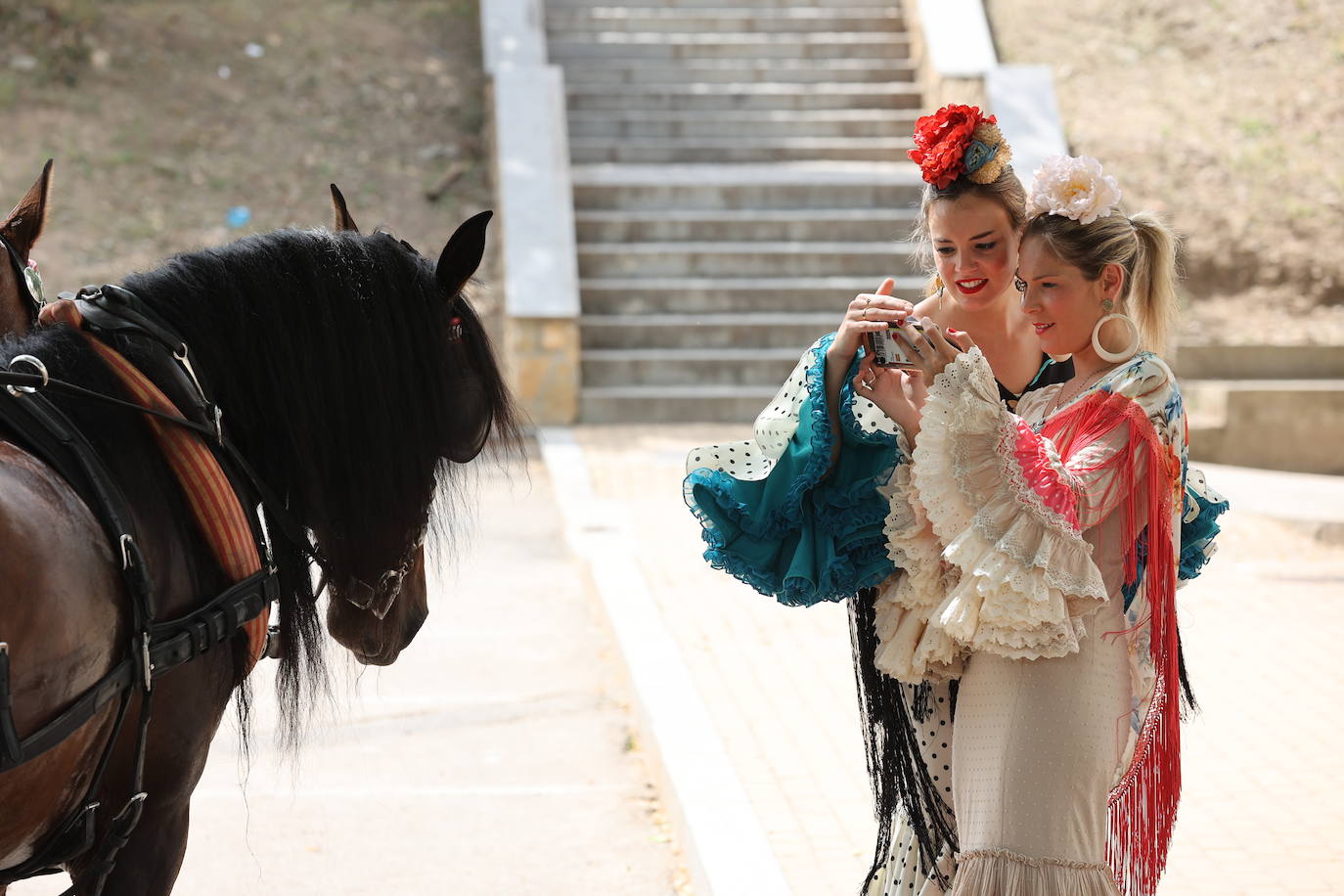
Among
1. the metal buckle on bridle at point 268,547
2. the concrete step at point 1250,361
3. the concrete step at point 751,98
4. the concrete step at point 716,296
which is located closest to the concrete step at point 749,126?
the concrete step at point 751,98

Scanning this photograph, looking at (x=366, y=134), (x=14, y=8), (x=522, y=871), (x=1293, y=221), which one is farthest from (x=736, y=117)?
(x=522, y=871)

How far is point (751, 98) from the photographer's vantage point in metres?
14.7

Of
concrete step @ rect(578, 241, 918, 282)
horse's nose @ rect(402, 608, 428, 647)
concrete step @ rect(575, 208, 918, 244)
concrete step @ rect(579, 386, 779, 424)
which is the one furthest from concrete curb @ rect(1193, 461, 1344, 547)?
horse's nose @ rect(402, 608, 428, 647)

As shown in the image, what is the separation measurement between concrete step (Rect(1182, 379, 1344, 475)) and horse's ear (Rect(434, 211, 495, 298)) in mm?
8710

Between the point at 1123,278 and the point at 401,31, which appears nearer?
the point at 1123,278

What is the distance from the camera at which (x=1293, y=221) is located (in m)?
12.8

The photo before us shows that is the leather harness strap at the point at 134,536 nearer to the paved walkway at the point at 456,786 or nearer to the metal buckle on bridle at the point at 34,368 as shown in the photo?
the metal buckle on bridle at the point at 34,368

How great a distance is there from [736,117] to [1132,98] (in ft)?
13.2

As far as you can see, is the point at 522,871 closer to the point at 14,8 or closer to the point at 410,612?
the point at 410,612

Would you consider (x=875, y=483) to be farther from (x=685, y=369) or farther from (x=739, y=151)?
(x=739, y=151)

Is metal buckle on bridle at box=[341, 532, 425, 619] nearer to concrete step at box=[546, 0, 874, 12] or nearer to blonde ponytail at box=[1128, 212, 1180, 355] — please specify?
blonde ponytail at box=[1128, 212, 1180, 355]

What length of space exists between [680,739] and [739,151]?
32.9 feet

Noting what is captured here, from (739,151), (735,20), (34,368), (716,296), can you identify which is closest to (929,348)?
(34,368)

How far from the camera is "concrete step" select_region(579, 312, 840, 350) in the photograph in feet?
40.0
